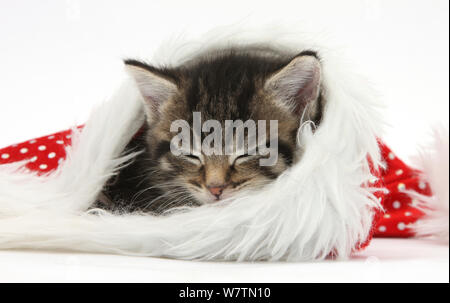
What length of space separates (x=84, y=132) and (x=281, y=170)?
1.61 feet

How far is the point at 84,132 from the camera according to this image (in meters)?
1.18

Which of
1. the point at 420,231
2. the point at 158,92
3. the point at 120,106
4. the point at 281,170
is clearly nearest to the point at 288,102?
the point at 281,170

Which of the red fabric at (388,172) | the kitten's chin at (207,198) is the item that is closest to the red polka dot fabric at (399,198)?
the red fabric at (388,172)

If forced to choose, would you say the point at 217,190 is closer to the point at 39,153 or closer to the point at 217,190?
the point at 217,190

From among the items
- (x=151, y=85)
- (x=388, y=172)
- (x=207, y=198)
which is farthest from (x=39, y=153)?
(x=388, y=172)

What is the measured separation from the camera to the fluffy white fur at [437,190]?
112 cm

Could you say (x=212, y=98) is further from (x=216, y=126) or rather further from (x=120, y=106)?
(x=120, y=106)

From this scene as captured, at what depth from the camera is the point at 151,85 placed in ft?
3.56

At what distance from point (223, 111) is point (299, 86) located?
0.16 m

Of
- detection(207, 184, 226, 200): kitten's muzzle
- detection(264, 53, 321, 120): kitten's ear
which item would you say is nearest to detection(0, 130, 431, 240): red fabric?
detection(264, 53, 321, 120): kitten's ear

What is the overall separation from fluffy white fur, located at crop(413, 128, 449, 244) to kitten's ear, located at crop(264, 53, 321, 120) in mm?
328

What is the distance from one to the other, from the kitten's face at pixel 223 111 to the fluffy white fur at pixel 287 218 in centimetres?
4

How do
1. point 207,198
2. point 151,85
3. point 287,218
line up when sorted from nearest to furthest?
point 287,218, point 207,198, point 151,85

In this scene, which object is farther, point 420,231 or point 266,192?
point 420,231
